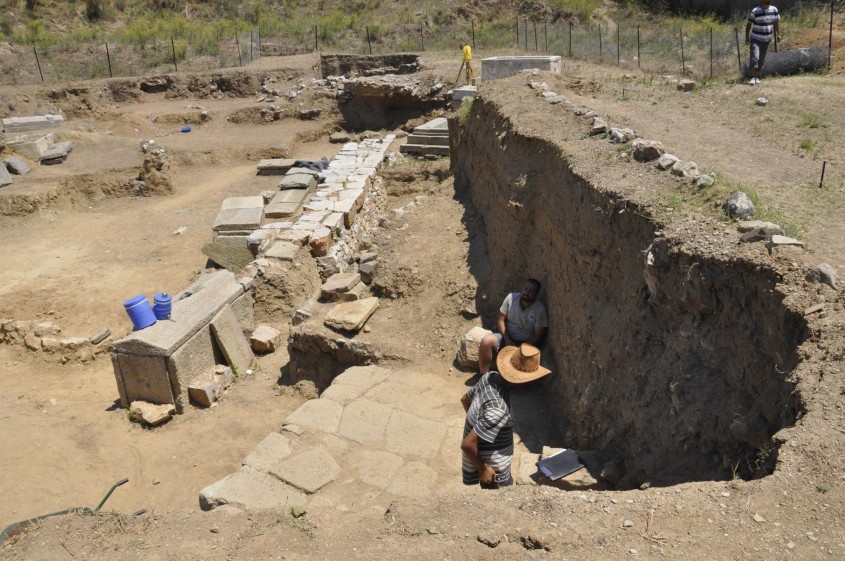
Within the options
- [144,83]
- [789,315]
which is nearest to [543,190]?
[789,315]

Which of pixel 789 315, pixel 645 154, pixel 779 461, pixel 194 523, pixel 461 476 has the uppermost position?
pixel 645 154

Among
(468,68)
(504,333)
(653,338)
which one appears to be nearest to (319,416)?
(504,333)

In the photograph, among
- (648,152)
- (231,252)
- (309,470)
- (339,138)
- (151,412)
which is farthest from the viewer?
(339,138)

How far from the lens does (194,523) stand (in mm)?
3605

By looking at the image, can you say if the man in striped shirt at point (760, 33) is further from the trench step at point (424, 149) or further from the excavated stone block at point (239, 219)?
the excavated stone block at point (239, 219)

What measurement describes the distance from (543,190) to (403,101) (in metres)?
11.9

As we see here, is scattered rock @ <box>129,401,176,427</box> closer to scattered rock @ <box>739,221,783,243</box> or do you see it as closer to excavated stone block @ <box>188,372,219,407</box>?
excavated stone block @ <box>188,372,219,407</box>

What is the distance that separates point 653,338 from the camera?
4.19m

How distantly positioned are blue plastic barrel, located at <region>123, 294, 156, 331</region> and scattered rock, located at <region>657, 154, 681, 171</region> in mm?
5079

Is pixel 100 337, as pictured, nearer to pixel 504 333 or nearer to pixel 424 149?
pixel 504 333

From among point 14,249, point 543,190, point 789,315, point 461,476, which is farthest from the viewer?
point 14,249

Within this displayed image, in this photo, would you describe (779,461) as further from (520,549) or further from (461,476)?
(461,476)

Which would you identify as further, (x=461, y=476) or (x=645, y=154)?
(x=645, y=154)

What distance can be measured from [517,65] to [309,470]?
399 inches
